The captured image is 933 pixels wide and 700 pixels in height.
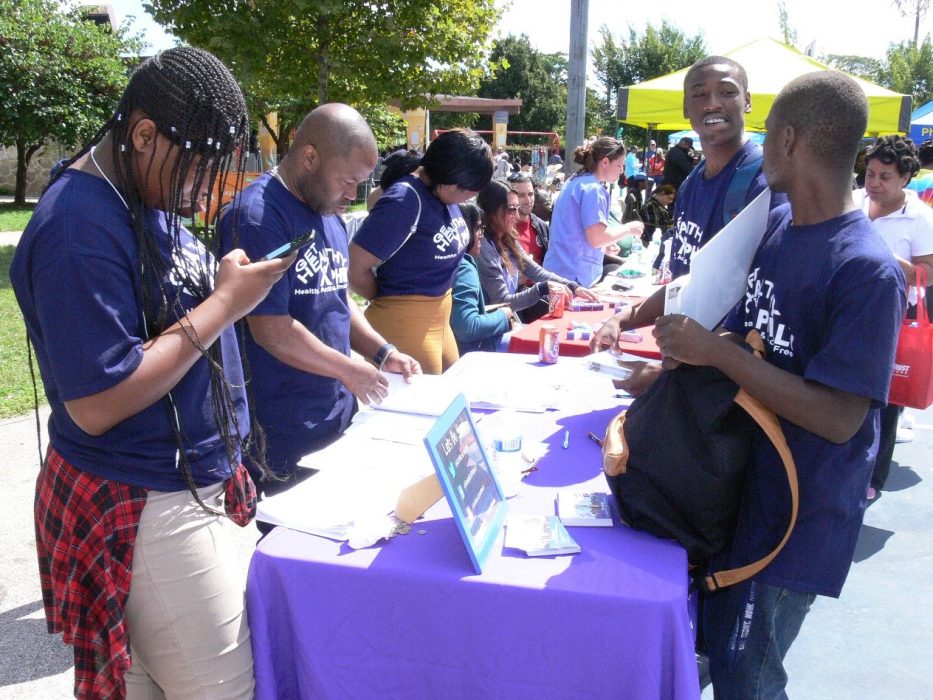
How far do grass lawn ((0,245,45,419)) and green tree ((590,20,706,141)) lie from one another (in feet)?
108

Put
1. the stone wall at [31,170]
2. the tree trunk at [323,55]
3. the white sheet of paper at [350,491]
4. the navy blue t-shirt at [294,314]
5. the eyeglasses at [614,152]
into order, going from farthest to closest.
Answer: the stone wall at [31,170] → the tree trunk at [323,55] → the eyeglasses at [614,152] → the navy blue t-shirt at [294,314] → the white sheet of paper at [350,491]

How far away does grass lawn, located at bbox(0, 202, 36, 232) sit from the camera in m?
12.8

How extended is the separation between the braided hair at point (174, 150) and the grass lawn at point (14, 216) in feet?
38.9

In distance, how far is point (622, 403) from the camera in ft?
7.89

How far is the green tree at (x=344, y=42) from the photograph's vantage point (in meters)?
6.26

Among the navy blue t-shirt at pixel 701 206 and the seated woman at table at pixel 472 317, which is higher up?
the navy blue t-shirt at pixel 701 206

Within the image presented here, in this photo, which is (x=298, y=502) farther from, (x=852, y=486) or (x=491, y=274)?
(x=491, y=274)

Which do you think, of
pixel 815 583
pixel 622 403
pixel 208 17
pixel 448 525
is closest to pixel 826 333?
pixel 815 583

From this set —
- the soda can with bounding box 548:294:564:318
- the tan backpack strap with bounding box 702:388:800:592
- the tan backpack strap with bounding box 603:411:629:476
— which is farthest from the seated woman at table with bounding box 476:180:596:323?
the tan backpack strap with bounding box 702:388:800:592

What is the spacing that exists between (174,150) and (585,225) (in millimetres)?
3858

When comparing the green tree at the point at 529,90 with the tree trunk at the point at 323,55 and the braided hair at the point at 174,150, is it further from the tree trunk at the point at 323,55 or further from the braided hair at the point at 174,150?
the braided hair at the point at 174,150

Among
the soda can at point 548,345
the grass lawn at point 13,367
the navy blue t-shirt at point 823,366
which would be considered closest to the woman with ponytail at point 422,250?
the soda can at point 548,345

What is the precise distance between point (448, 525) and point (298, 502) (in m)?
0.36

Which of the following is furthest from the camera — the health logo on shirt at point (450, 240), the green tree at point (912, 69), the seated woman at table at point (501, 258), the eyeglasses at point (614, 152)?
the green tree at point (912, 69)
